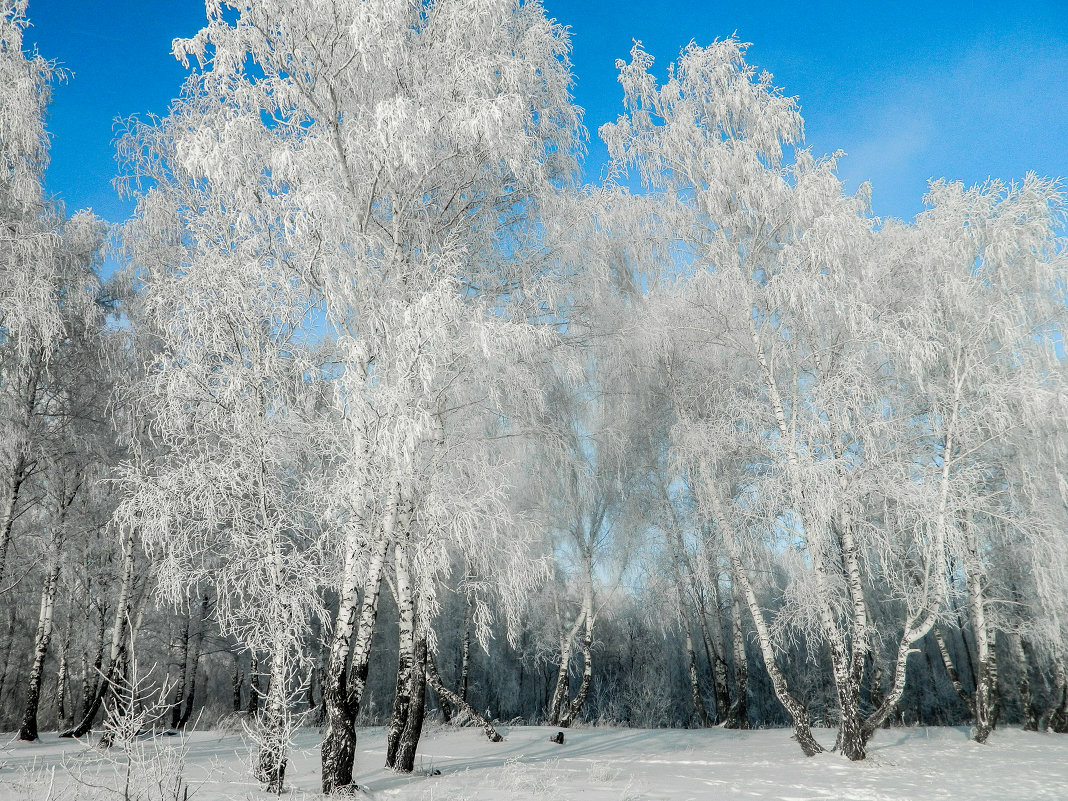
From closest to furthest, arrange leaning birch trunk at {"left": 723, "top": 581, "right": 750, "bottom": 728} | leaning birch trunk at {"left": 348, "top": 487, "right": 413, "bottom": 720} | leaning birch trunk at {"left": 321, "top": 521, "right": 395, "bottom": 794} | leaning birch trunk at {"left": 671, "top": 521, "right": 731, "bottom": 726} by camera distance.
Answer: leaning birch trunk at {"left": 321, "top": 521, "right": 395, "bottom": 794}
leaning birch trunk at {"left": 348, "top": 487, "right": 413, "bottom": 720}
leaning birch trunk at {"left": 723, "top": 581, "right": 750, "bottom": 728}
leaning birch trunk at {"left": 671, "top": 521, "right": 731, "bottom": 726}

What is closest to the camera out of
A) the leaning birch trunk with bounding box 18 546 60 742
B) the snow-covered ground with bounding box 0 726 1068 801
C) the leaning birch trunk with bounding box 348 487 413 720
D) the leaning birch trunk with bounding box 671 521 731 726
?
the snow-covered ground with bounding box 0 726 1068 801

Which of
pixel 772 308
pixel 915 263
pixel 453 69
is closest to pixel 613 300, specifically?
pixel 772 308

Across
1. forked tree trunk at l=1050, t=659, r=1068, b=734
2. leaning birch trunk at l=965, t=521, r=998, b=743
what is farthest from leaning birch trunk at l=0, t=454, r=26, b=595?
forked tree trunk at l=1050, t=659, r=1068, b=734

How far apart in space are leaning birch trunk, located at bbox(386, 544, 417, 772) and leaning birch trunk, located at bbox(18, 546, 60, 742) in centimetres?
643

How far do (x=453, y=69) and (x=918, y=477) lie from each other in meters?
7.75

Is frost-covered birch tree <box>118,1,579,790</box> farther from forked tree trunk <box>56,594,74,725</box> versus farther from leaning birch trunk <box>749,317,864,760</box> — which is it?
forked tree trunk <box>56,594,74,725</box>

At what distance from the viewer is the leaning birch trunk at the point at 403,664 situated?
6.68 meters

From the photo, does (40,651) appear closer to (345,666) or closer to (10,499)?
(10,499)

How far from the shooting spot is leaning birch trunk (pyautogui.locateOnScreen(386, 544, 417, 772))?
21.9 feet

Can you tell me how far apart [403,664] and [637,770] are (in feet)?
10.1

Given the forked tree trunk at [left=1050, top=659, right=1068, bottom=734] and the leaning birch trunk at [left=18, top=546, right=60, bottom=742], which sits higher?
the leaning birch trunk at [left=18, top=546, right=60, bottom=742]

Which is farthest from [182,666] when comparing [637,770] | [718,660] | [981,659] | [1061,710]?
[1061,710]

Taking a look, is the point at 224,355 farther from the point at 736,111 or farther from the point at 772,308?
the point at 736,111

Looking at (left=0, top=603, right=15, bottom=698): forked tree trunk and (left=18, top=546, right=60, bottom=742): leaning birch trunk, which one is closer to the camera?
(left=18, top=546, right=60, bottom=742): leaning birch trunk
